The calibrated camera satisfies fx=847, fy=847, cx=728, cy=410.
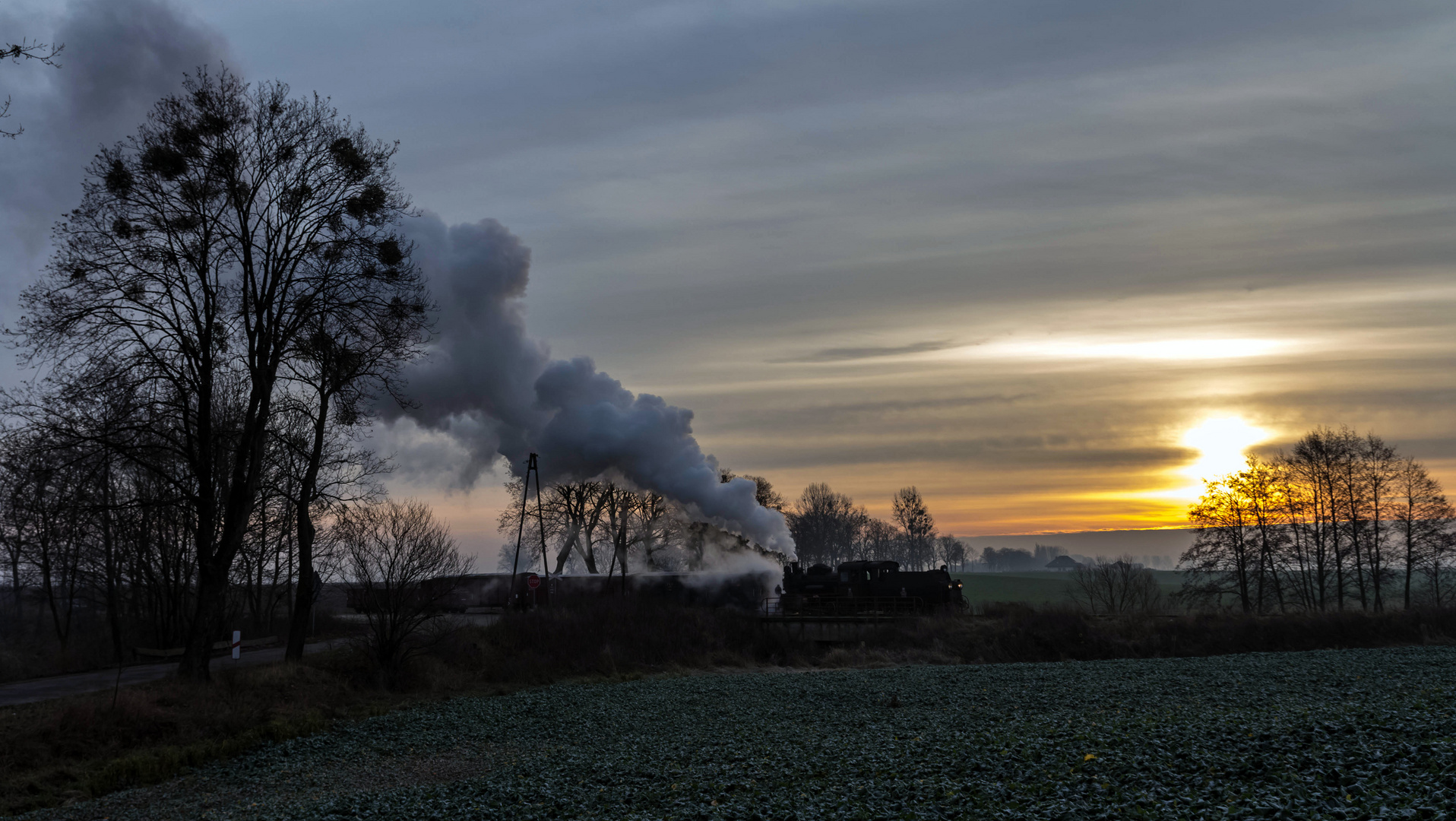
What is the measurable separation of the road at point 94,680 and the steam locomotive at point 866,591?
81.0 ft

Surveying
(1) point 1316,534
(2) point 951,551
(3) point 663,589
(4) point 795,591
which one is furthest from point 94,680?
(2) point 951,551

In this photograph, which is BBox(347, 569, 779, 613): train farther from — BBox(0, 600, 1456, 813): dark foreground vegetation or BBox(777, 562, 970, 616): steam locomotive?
BBox(0, 600, 1456, 813): dark foreground vegetation

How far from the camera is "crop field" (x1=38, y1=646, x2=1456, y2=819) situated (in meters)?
10.9

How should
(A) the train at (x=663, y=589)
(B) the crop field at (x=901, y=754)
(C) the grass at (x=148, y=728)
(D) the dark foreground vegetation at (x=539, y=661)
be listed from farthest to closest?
(A) the train at (x=663, y=589)
(D) the dark foreground vegetation at (x=539, y=661)
(C) the grass at (x=148, y=728)
(B) the crop field at (x=901, y=754)

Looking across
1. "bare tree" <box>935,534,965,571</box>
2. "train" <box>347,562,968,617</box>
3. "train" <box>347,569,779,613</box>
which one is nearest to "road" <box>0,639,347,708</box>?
"train" <box>347,569,779,613</box>

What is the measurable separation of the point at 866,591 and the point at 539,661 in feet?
72.2

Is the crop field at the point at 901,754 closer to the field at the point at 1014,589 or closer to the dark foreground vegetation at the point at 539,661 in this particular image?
the dark foreground vegetation at the point at 539,661

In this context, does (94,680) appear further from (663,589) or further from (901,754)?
(663,589)

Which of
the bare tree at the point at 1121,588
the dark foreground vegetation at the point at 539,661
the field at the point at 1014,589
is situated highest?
the dark foreground vegetation at the point at 539,661

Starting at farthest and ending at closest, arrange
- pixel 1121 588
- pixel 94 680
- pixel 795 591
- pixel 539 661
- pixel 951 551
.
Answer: pixel 951 551 < pixel 1121 588 < pixel 795 591 < pixel 539 661 < pixel 94 680

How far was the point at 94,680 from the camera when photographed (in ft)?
86.0

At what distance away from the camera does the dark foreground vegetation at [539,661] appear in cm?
1833

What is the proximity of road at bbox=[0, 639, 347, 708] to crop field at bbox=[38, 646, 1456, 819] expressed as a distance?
7365 mm

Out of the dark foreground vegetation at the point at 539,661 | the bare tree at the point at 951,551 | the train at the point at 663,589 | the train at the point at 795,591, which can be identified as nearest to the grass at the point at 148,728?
the dark foreground vegetation at the point at 539,661
